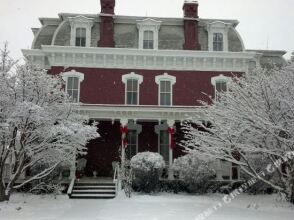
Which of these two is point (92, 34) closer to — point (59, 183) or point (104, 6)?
point (104, 6)

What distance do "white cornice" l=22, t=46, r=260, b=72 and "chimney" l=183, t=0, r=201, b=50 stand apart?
89 cm

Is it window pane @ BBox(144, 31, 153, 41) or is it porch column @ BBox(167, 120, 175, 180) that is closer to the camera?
porch column @ BBox(167, 120, 175, 180)

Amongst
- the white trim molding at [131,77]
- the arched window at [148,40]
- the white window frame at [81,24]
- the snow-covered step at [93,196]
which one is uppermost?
the white window frame at [81,24]

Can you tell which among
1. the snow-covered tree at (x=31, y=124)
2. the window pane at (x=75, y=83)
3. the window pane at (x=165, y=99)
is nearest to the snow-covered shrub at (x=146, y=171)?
the snow-covered tree at (x=31, y=124)

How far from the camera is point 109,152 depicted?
922 inches

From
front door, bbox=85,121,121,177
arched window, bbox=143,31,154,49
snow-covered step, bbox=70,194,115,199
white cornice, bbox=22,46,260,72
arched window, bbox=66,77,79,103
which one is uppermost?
arched window, bbox=143,31,154,49

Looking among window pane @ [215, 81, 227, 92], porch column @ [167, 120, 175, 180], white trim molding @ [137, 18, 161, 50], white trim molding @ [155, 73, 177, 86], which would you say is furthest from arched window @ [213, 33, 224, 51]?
porch column @ [167, 120, 175, 180]

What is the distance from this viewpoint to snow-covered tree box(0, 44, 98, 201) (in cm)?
1581

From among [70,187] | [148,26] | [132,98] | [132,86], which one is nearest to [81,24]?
[148,26]

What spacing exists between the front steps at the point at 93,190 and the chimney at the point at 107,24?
8.16 m

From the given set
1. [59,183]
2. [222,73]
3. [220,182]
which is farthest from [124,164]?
[222,73]

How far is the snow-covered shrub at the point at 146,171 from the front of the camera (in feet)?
60.1

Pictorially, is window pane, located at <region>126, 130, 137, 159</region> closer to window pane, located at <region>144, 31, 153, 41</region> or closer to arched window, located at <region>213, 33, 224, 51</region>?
window pane, located at <region>144, 31, 153, 41</region>

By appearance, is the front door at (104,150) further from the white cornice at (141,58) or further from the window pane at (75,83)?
the white cornice at (141,58)
